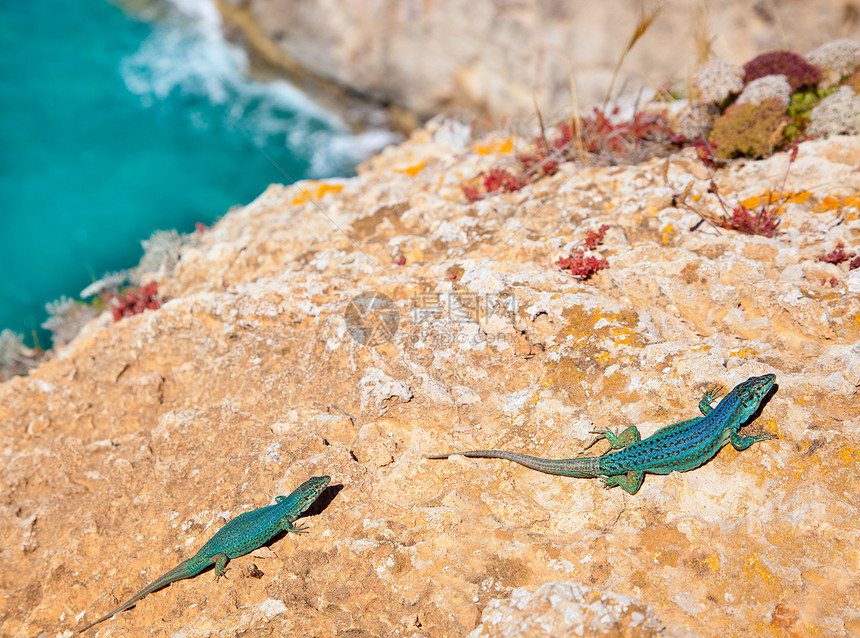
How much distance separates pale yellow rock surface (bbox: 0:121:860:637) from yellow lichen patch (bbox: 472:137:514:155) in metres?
2.00

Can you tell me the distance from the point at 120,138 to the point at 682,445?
16.0 metres

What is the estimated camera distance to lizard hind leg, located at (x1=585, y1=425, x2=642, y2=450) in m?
4.47

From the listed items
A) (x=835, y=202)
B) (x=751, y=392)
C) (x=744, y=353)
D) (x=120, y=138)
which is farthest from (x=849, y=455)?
(x=120, y=138)

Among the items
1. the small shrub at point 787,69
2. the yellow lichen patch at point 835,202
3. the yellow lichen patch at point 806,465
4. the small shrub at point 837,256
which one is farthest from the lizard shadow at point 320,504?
the small shrub at point 787,69

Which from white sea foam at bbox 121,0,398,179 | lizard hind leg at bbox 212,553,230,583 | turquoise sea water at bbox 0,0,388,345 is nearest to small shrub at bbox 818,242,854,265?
lizard hind leg at bbox 212,553,230,583

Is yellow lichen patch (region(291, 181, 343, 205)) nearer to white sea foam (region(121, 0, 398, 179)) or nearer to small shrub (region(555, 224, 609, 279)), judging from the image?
small shrub (region(555, 224, 609, 279))

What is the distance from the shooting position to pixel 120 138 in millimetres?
14883

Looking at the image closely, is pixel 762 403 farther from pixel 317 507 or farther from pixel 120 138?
pixel 120 138

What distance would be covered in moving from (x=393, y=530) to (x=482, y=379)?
5.36 ft

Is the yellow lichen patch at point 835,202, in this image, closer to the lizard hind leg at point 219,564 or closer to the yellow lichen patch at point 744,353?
the yellow lichen patch at point 744,353

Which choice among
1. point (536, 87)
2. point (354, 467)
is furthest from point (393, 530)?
point (536, 87)

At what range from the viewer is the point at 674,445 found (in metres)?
4.30

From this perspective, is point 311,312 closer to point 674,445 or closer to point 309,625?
point 309,625

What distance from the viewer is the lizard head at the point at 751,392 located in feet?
13.9
